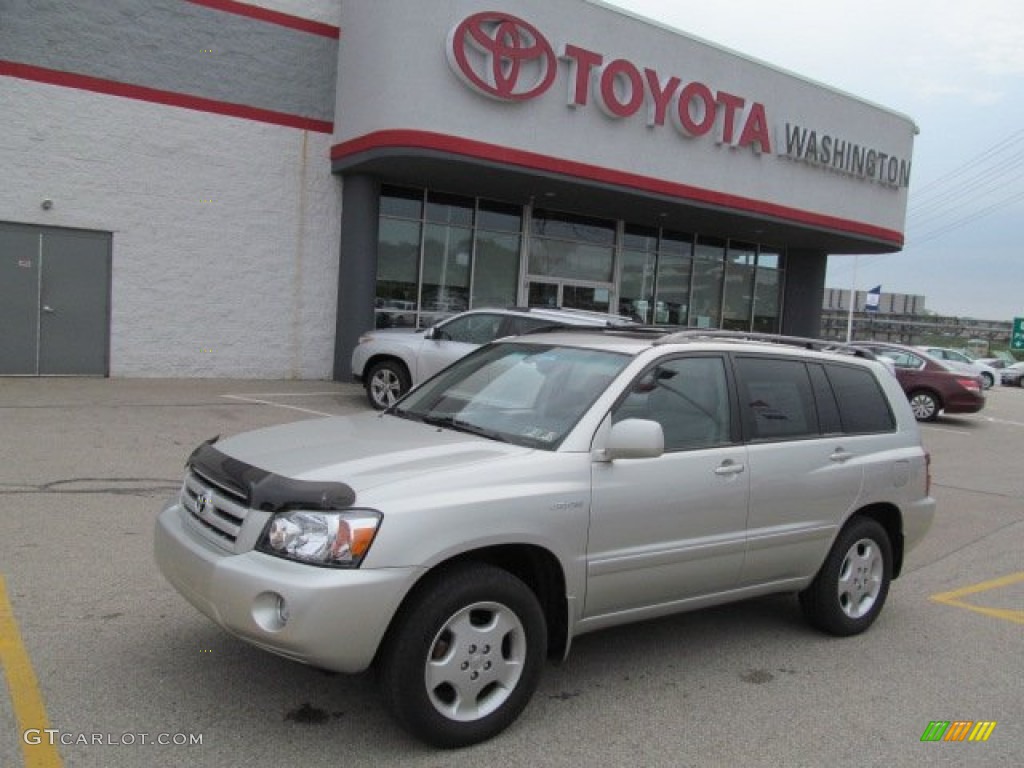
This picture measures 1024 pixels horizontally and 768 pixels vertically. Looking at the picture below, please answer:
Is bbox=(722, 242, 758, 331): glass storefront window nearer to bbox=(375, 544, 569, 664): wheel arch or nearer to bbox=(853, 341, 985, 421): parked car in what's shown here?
bbox=(853, 341, 985, 421): parked car

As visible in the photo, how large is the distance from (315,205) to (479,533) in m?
13.3

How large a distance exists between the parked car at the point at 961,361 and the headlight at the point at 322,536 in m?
18.3

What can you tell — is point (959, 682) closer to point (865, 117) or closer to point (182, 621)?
point (182, 621)

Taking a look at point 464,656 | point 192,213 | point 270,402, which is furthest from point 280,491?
point 192,213

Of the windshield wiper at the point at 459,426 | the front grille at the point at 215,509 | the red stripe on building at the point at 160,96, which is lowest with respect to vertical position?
the front grille at the point at 215,509

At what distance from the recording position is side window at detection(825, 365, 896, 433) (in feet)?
17.0

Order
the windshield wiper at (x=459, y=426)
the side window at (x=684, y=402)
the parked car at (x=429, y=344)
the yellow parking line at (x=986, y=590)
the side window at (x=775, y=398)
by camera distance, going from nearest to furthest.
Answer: the windshield wiper at (x=459, y=426) → the side window at (x=684, y=402) → the side window at (x=775, y=398) → the yellow parking line at (x=986, y=590) → the parked car at (x=429, y=344)

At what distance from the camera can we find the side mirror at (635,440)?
374 centimetres

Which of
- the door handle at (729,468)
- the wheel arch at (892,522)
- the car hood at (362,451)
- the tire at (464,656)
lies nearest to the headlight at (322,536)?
the car hood at (362,451)

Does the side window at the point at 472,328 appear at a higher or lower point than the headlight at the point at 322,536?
higher

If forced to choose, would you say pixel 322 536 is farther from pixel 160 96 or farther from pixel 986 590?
pixel 160 96

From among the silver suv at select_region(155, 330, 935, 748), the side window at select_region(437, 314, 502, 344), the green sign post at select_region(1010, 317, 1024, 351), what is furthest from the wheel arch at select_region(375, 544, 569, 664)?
the green sign post at select_region(1010, 317, 1024, 351)

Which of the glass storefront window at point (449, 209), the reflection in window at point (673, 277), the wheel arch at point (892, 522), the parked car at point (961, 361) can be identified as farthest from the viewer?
the reflection in window at point (673, 277)

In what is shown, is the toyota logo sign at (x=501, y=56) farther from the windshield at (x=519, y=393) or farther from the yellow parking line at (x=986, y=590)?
the yellow parking line at (x=986, y=590)
